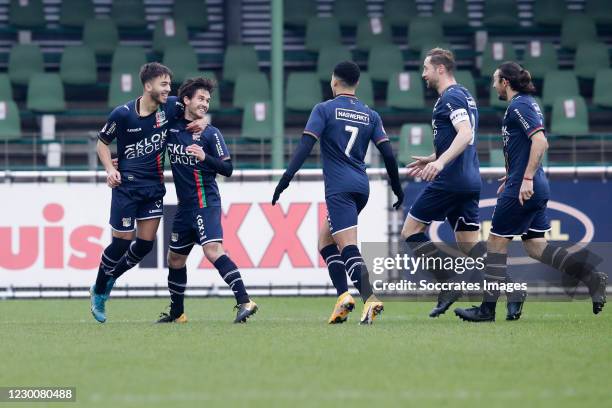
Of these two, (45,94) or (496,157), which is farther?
(45,94)

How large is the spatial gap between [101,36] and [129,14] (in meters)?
0.80

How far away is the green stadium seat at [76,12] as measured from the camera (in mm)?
20000

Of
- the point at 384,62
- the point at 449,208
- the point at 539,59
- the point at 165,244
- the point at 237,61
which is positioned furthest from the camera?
the point at 539,59

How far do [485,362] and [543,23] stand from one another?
48.3ft

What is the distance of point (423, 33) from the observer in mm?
19609

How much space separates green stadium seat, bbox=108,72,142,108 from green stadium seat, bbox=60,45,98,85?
28.1 inches

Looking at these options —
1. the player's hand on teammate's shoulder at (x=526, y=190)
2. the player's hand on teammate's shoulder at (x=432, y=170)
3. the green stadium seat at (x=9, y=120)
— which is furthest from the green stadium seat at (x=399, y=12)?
the player's hand on teammate's shoulder at (x=432, y=170)

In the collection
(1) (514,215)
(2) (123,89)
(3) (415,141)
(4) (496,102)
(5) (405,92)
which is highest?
(1) (514,215)

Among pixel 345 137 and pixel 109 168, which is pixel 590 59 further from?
pixel 109 168

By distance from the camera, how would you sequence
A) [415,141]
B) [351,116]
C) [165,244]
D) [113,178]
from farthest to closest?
[415,141], [165,244], [113,178], [351,116]

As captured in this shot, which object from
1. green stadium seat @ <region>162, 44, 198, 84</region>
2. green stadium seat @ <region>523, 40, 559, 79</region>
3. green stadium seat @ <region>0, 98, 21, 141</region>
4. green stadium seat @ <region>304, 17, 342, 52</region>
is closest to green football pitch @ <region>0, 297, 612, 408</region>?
green stadium seat @ <region>0, 98, 21, 141</region>

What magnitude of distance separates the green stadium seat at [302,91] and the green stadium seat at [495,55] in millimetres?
2669

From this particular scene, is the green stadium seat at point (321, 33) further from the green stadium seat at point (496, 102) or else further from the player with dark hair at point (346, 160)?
the player with dark hair at point (346, 160)

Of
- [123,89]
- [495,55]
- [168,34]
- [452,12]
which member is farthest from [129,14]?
[495,55]
